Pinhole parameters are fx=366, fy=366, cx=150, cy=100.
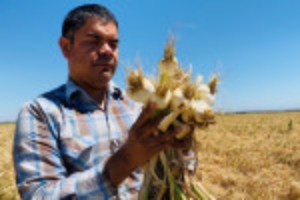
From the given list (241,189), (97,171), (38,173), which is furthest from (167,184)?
(241,189)

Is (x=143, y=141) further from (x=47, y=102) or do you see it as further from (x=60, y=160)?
(x=47, y=102)

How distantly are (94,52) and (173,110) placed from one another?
0.65 meters

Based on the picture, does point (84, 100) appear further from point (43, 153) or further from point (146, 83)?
point (146, 83)

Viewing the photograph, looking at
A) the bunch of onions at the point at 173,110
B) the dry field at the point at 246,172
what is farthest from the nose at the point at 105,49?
the dry field at the point at 246,172

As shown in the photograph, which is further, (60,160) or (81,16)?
(81,16)

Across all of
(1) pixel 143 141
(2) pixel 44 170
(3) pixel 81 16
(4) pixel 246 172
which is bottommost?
(4) pixel 246 172

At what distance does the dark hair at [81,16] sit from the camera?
1970mm

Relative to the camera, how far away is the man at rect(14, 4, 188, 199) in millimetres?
1476

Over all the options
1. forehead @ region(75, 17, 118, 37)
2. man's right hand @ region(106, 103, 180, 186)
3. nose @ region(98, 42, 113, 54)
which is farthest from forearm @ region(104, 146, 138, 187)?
forehead @ region(75, 17, 118, 37)

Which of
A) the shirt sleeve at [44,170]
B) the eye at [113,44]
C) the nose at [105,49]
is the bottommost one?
the shirt sleeve at [44,170]

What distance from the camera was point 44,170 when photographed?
1.64 meters

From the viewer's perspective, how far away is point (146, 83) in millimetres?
1556

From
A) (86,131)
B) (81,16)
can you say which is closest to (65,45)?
(81,16)

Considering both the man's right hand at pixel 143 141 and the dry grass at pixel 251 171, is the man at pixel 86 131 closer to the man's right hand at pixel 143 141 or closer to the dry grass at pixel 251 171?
the man's right hand at pixel 143 141
